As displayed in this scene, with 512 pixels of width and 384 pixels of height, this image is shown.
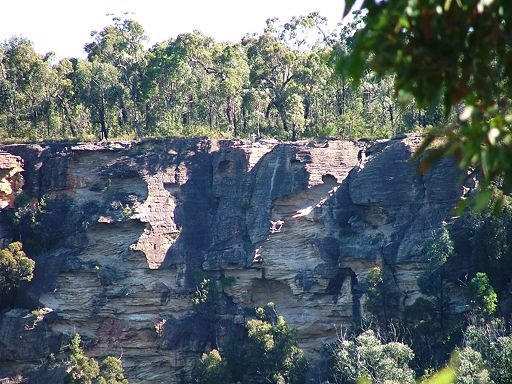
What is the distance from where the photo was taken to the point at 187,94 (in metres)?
38.2

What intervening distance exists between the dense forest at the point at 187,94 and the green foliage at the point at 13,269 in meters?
5.66

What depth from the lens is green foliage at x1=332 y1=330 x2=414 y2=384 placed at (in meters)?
25.3

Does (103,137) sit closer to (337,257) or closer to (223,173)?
(223,173)

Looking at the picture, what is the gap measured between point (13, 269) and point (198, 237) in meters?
5.51

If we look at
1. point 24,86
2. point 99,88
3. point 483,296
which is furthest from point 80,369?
point 24,86

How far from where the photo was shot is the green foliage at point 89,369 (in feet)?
92.3

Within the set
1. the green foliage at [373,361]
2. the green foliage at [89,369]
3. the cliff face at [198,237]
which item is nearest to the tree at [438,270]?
the cliff face at [198,237]

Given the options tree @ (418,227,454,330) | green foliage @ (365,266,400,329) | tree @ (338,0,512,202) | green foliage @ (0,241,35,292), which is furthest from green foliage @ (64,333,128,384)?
tree @ (338,0,512,202)

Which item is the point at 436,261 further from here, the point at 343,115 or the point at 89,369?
the point at 89,369

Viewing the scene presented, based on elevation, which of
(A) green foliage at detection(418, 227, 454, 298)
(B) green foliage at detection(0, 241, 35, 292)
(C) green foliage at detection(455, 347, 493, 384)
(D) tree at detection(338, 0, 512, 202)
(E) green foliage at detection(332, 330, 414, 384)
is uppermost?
(D) tree at detection(338, 0, 512, 202)

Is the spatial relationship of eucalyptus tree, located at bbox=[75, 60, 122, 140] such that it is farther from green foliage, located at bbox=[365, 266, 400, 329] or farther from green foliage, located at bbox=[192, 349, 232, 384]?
green foliage, located at bbox=[365, 266, 400, 329]

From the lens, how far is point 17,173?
32.4 meters

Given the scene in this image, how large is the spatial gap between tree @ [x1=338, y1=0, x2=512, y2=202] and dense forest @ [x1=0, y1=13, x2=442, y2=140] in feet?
99.1

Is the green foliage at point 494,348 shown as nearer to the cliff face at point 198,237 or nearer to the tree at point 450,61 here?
the cliff face at point 198,237
